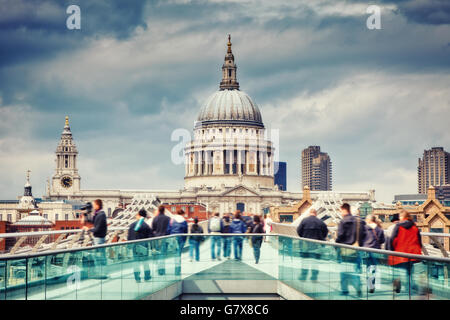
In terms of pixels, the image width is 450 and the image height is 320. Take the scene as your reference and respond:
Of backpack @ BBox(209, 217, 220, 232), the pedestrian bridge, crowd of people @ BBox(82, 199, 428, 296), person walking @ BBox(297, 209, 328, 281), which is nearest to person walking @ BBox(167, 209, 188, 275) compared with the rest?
crowd of people @ BBox(82, 199, 428, 296)

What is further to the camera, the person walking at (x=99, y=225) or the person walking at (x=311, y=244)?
the person walking at (x=99, y=225)

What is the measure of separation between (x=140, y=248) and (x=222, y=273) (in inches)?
184

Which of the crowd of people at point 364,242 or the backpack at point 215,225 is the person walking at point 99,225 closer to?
the crowd of people at point 364,242

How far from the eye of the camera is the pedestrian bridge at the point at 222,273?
1409 cm

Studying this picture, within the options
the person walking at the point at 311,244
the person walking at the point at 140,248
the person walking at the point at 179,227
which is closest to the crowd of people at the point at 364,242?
the person walking at the point at 311,244

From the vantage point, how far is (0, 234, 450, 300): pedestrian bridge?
46.2 ft

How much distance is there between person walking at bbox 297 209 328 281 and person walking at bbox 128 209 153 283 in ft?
11.5

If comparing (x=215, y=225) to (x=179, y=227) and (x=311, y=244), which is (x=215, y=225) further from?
(x=311, y=244)

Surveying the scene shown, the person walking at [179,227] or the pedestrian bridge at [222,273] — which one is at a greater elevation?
the person walking at [179,227]

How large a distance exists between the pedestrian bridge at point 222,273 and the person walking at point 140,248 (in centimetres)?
4

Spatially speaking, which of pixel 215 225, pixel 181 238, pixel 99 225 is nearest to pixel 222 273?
pixel 181 238

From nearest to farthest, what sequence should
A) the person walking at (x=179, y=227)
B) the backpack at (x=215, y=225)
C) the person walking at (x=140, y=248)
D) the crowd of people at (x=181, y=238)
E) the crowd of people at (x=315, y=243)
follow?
the crowd of people at (x=315, y=243), the person walking at (x=140, y=248), the crowd of people at (x=181, y=238), the person walking at (x=179, y=227), the backpack at (x=215, y=225)
